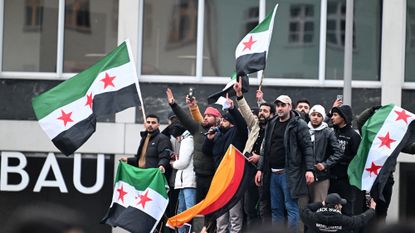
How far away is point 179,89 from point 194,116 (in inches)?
224

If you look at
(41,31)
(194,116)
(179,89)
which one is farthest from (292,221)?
(41,31)

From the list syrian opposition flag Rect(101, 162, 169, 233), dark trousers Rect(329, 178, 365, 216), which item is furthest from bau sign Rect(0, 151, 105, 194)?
dark trousers Rect(329, 178, 365, 216)

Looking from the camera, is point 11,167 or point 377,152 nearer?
point 377,152

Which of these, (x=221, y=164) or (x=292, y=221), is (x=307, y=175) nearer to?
(x=292, y=221)

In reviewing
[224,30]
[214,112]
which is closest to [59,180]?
[224,30]

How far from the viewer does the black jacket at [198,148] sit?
15.8 m

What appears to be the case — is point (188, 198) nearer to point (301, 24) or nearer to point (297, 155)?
point (297, 155)

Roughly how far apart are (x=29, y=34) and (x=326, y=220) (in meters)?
11.2

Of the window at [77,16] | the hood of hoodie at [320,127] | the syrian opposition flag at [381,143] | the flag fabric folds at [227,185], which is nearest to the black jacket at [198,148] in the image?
the flag fabric folds at [227,185]

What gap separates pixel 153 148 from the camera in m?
17.0

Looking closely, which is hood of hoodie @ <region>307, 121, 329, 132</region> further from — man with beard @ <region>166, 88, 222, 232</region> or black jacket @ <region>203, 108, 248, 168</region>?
man with beard @ <region>166, 88, 222, 232</region>

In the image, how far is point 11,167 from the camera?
21.9 metres

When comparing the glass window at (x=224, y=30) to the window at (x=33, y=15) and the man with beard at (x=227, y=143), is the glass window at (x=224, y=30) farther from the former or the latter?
the man with beard at (x=227, y=143)

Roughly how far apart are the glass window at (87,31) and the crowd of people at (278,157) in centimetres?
641
